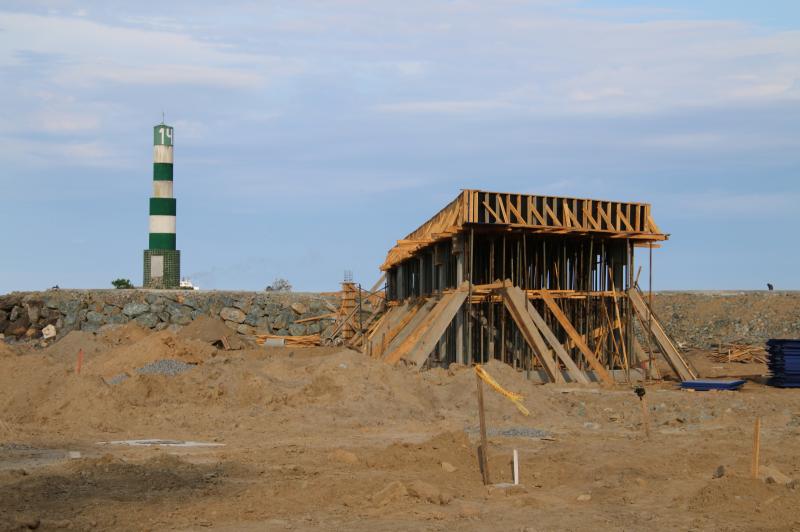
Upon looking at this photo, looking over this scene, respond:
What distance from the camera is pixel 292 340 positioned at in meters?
45.2

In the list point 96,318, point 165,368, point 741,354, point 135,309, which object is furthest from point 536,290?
point 96,318

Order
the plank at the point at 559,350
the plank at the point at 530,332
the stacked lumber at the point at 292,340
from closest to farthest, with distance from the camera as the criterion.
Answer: the plank at the point at 530,332, the plank at the point at 559,350, the stacked lumber at the point at 292,340

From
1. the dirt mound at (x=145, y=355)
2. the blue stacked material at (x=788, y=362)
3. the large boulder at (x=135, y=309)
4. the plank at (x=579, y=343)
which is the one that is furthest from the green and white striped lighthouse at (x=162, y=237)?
the blue stacked material at (x=788, y=362)

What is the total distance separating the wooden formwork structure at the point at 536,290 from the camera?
26.8 metres

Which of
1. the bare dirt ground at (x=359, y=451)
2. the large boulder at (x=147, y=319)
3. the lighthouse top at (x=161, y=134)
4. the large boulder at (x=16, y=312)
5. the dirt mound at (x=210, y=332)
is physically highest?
the lighthouse top at (x=161, y=134)

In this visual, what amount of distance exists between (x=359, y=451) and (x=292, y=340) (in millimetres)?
29790

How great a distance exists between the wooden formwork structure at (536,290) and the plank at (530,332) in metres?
0.03

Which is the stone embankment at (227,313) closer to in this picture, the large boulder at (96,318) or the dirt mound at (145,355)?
the large boulder at (96,318)

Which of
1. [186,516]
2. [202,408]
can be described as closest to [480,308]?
[202,408]

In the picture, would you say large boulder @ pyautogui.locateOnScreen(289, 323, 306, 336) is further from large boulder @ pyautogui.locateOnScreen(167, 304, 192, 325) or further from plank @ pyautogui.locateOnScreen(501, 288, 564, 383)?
plank @ pyautogui.locateOnScreen(501, 288, 564, 383)

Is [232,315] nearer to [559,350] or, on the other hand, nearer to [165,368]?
[165,368]

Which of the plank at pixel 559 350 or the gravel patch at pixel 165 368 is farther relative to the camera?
the plank at pixel 559 350

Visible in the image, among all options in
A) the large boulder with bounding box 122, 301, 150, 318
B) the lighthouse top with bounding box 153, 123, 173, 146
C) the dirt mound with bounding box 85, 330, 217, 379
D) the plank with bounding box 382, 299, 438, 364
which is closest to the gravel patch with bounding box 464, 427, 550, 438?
the plank with bounding box 382, 299, 438, 364

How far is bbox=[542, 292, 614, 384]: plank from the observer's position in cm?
2678
